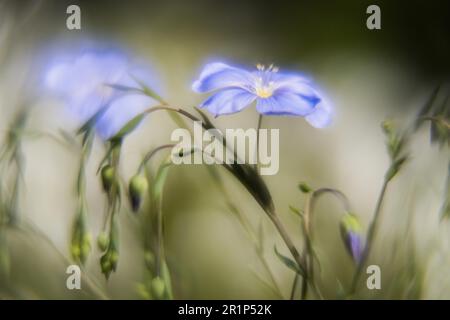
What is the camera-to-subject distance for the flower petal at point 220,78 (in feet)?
4.09

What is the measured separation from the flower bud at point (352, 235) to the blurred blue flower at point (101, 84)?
543mm

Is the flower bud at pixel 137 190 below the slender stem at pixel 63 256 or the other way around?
the other way around

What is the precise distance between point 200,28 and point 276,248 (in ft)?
1.80

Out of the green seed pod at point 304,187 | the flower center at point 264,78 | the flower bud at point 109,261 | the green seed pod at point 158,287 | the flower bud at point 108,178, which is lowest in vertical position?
the green seed pod at point 158,287

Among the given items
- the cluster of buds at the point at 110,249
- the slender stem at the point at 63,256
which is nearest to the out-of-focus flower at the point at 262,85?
the cluster of buds at the point at 110,249

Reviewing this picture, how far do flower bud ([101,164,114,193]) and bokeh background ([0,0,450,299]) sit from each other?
0.08ft

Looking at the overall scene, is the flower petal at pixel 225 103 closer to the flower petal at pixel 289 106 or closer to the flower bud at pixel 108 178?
the flower petal at pixel 289 106

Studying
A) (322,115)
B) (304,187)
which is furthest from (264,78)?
(304,187)

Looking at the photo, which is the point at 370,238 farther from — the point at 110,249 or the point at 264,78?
the point at 110,249

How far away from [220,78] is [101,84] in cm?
28

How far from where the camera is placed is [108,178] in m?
1.25

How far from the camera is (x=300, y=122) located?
1.25m

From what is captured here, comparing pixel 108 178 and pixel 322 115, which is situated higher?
pixel 322 115

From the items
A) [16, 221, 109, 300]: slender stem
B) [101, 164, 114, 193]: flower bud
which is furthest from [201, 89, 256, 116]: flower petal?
[16, 221, 109, 300]: slender stem
